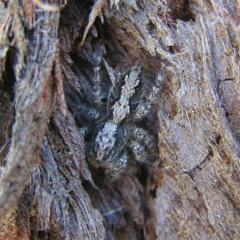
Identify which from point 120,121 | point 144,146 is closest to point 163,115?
point 144,146

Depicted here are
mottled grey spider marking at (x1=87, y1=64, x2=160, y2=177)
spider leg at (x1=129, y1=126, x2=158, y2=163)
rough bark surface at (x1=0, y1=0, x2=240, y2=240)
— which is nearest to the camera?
rough bark surface at (x1=0, y1=0, x2=240, y2=240)

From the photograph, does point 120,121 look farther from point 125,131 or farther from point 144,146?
point 144,146

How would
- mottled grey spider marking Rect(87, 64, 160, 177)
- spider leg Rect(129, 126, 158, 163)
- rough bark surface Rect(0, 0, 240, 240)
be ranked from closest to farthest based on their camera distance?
rough bark surface Rect(0, 0, 240, 240)
mottled grey spider marking Rect(87, 64, 160, 177)
spider leg Rect(129, 126, 158, 163)

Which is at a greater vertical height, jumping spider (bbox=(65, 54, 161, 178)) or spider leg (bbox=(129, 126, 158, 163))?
jumping spider (bbox=(65, 54, 161, 178))

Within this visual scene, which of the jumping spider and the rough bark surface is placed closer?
the rough bark surface

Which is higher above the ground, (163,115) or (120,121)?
(120,121)

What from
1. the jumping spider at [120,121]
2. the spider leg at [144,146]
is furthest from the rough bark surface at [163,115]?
the spider leg at [144,146]

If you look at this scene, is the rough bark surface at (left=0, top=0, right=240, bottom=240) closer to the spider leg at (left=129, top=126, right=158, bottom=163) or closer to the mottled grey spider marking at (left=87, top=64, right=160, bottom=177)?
the mottled grey spider marking at (left=87, top=64, right=160, bottom=177)

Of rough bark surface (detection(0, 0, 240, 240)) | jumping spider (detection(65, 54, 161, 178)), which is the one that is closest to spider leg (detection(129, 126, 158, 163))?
jumping spider (detection(65, 54, 161, 178))
